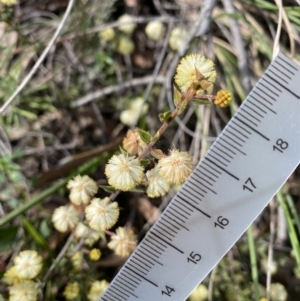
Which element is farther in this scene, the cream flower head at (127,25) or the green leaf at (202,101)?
the cream flower head at (127,25)

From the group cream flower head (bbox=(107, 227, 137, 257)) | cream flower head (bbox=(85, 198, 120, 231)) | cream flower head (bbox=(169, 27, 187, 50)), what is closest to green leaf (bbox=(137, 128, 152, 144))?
cream flower head (bbox=(85, 198, 120, 231))

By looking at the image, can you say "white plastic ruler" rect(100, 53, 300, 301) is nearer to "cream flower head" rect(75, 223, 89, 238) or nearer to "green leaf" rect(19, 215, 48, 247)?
"cream flower head" rect(75, 223, 89, 238)

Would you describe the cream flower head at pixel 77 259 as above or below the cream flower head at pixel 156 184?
below

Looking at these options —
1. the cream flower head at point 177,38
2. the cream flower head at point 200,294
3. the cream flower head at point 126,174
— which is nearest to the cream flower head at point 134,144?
the cream flower head at point 126,174

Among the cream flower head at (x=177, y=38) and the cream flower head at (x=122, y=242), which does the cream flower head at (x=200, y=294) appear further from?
the cream flower head at (x=177, y=38)

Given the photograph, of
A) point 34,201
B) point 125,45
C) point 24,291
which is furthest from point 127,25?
point 24,291

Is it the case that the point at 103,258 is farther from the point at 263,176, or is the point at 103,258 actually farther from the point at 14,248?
the point at 263,176

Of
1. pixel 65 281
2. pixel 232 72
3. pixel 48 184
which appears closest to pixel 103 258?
pixel 65 281
